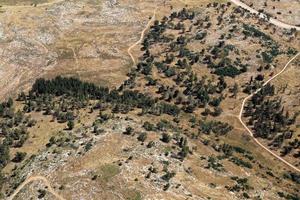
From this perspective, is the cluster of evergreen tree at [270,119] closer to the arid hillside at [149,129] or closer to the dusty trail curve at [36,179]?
the arid hillside at [149,129]

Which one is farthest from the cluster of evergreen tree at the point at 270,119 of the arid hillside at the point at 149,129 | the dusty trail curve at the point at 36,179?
the dusty trail curve at the point at 36,179

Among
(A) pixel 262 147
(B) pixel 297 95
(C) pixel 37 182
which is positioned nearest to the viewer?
(C) pixel 37 182

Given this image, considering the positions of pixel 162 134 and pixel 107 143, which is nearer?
pixel 107 143

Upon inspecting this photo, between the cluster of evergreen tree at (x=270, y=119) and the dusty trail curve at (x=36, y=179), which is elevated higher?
the dusty trail curve at (x=36, y=179)

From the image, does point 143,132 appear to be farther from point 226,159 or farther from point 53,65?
point 53,65

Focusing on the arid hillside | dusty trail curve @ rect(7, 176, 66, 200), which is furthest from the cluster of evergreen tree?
dusty trail curve @ rect(7, 176, 66, 200)

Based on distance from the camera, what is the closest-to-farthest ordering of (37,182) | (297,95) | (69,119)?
1. (37,182)
2. (69,119)
3. (297,95)

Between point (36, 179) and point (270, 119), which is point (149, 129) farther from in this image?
point (270, 119)

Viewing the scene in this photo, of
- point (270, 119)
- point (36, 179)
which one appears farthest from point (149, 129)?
point (270, 119)

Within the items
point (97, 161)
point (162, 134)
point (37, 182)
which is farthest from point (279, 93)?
point (37, 182)

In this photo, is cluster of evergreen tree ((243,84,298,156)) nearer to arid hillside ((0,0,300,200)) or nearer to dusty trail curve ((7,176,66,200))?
arid hillside ((0,0,300,200))

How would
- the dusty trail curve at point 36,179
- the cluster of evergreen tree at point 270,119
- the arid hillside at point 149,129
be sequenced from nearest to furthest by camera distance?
1. the dusty trail curve at point 36,179
2. the arid hillside at point 149,129
3. the cluster of evergreen tree at point 270,119
